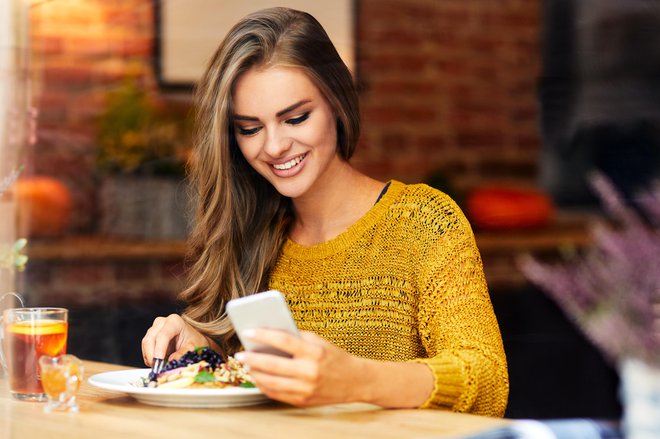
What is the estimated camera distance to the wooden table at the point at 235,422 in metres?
1.16

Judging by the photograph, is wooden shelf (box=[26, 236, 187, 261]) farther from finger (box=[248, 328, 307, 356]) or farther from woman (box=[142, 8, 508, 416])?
finger (box=[248, 328, 307, 356])

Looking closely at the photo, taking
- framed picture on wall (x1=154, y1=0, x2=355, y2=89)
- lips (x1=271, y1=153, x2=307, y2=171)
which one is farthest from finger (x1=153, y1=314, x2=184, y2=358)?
framed picture on wall (x1=154, y1=0, x2=355, y2=89)

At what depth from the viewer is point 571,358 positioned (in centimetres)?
199

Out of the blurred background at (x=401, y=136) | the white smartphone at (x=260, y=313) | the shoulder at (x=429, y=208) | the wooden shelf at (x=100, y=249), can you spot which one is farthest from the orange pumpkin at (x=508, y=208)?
the wooden shelf at (x=100, y=249)

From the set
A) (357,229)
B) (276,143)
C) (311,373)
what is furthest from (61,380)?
(357,229)

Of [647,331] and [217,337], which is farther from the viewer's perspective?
[217,337]

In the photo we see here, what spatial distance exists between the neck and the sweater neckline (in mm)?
17

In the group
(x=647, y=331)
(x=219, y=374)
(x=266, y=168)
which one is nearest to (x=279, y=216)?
(x=266, y=168)

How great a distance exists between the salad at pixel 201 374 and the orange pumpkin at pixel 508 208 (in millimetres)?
729

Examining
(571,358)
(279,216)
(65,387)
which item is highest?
(279,216)

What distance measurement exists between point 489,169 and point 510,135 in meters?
0.17

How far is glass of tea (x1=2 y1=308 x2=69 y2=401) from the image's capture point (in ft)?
4.67

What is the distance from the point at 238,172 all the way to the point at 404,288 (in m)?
0.39

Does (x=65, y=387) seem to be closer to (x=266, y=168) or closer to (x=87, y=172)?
(x=266, y=168)
